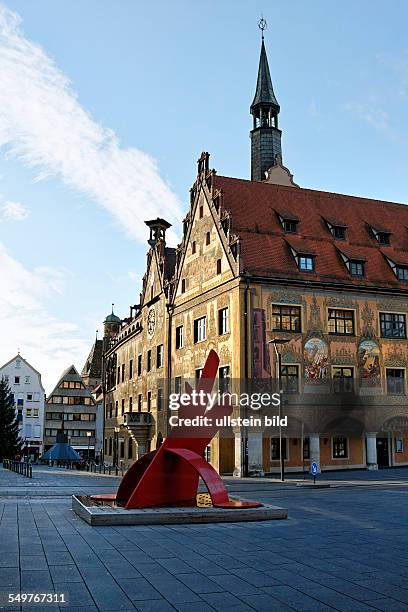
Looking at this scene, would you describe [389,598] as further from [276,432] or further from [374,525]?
[276,432]

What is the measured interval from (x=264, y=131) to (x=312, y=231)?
17129mm

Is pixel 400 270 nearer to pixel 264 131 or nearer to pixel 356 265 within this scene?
pixel 356 265

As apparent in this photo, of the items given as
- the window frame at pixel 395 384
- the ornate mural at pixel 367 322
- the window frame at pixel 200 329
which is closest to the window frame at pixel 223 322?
the window frame at pixel 200 329

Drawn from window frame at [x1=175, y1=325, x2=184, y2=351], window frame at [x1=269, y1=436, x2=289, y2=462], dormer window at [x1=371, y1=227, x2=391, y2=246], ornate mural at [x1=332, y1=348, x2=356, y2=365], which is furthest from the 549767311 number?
dormer window at [x1=371, y1=227, x2=391, y2=246]

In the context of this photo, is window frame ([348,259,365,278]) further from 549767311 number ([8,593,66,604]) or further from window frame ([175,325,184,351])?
549767311 number ([8,593,66,604])

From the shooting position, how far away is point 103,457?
7312 cm

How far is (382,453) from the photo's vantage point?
41656 mm

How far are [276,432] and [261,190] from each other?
17.0 metres

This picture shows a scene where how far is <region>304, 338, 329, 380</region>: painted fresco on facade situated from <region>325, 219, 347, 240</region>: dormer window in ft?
27.2

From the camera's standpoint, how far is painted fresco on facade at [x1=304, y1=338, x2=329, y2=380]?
38688mm

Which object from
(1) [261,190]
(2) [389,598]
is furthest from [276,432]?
(2) [389,598]

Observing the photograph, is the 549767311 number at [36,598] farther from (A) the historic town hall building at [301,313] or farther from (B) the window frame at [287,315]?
(B) the window frame at [287,315]

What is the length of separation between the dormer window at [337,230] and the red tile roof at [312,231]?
29 cm

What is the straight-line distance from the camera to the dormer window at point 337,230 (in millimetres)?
44031
